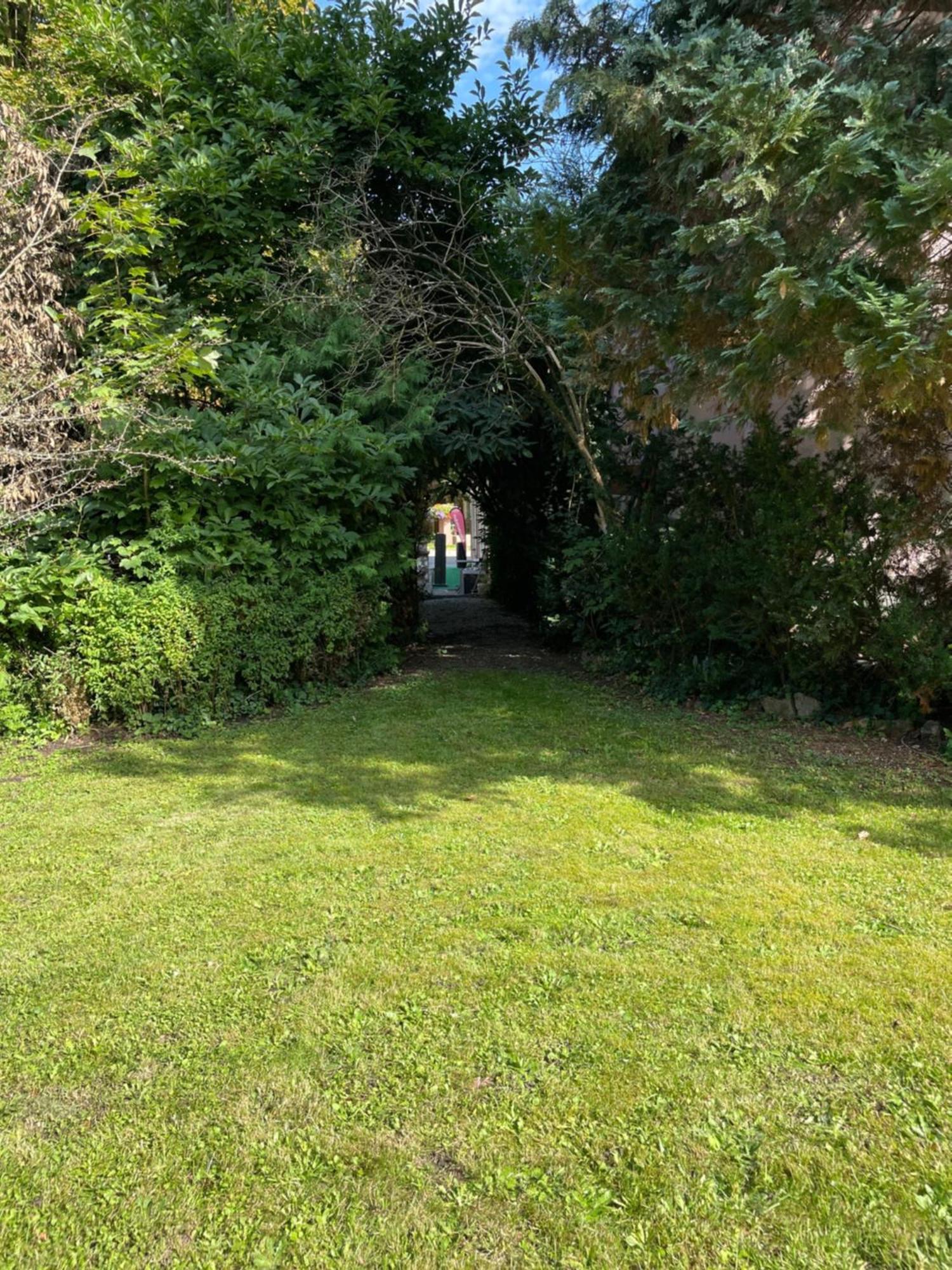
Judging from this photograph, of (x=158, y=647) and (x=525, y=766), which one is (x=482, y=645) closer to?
(x=158, y=647)

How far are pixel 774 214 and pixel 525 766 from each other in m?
3.79

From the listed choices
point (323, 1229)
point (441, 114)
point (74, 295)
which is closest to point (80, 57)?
point (74, 295)

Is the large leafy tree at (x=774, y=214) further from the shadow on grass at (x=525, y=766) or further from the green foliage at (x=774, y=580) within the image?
the shadow on grass at (x=525, y=766)

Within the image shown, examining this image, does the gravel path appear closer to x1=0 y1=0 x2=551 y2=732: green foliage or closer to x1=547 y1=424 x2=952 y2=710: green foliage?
x1=0 y1=0 x2=551 y2=732: green foliage

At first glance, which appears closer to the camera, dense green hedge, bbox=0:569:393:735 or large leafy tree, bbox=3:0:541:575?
dense green hedge, bbox=0:569:393:735

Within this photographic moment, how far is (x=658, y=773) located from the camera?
4.93 metres

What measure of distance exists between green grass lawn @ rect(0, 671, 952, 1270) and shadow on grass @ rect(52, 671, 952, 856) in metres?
0.06

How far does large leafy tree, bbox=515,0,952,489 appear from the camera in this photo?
12.6 feet

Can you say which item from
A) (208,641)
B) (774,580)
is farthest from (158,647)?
(774,580)

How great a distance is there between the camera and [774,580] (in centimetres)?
569

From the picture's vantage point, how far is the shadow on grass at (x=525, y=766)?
14.1 ft

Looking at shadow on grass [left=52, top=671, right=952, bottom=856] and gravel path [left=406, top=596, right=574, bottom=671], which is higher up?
gravel path [left=406, top=596, right=574, bottom=671]

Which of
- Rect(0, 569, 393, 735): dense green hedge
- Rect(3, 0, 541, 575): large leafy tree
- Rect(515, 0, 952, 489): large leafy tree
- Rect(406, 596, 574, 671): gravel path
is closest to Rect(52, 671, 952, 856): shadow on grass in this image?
Rect(0, 569, 393, 735): dense green hedge

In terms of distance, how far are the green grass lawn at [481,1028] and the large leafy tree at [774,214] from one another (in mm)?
2594
